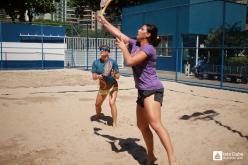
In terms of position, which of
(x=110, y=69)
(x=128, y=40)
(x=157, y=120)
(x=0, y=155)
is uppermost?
(x=128, y=40)

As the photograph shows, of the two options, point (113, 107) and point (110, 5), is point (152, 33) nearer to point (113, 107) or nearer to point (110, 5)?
point (113, 107)

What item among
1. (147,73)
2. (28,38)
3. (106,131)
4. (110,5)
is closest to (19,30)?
(28,38)

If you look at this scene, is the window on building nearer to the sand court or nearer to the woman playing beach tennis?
the sand court

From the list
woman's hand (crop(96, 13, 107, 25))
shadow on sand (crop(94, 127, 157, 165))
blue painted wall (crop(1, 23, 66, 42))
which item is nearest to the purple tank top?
woman's hand (crop(96, 13, 107, 25))

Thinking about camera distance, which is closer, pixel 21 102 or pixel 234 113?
pixel 234 113

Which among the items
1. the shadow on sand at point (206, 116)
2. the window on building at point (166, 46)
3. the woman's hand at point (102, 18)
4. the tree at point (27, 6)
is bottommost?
A: the shadow on sand at point (206, 116)

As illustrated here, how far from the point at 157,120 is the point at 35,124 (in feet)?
11.8

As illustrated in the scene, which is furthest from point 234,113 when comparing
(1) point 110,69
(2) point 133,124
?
(1) point 110,69

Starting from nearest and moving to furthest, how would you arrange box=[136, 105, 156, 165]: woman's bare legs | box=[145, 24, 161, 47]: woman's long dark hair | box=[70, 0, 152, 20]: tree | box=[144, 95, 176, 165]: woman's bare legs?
box=[144, 95, 176, 165]: woman's bare legs < box=[145, 24, 161, 47]: woman's long dark hair < box=[136, 105, 156, 165]: woman's bare legs < box=[70, 0, 152, 20]: tree

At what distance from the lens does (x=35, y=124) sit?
652 cm

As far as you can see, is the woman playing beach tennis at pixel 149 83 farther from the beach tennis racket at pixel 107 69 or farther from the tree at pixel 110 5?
the tree at pixel 110 5

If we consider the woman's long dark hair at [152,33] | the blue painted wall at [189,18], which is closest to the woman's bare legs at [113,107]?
the woman's long dark hair at [152,33]

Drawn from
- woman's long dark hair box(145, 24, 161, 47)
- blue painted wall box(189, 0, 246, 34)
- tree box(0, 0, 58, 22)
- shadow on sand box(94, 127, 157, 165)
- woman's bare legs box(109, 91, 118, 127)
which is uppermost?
tree box(0, 0, 58, 22)

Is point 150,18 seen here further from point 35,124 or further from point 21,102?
point 35,124
